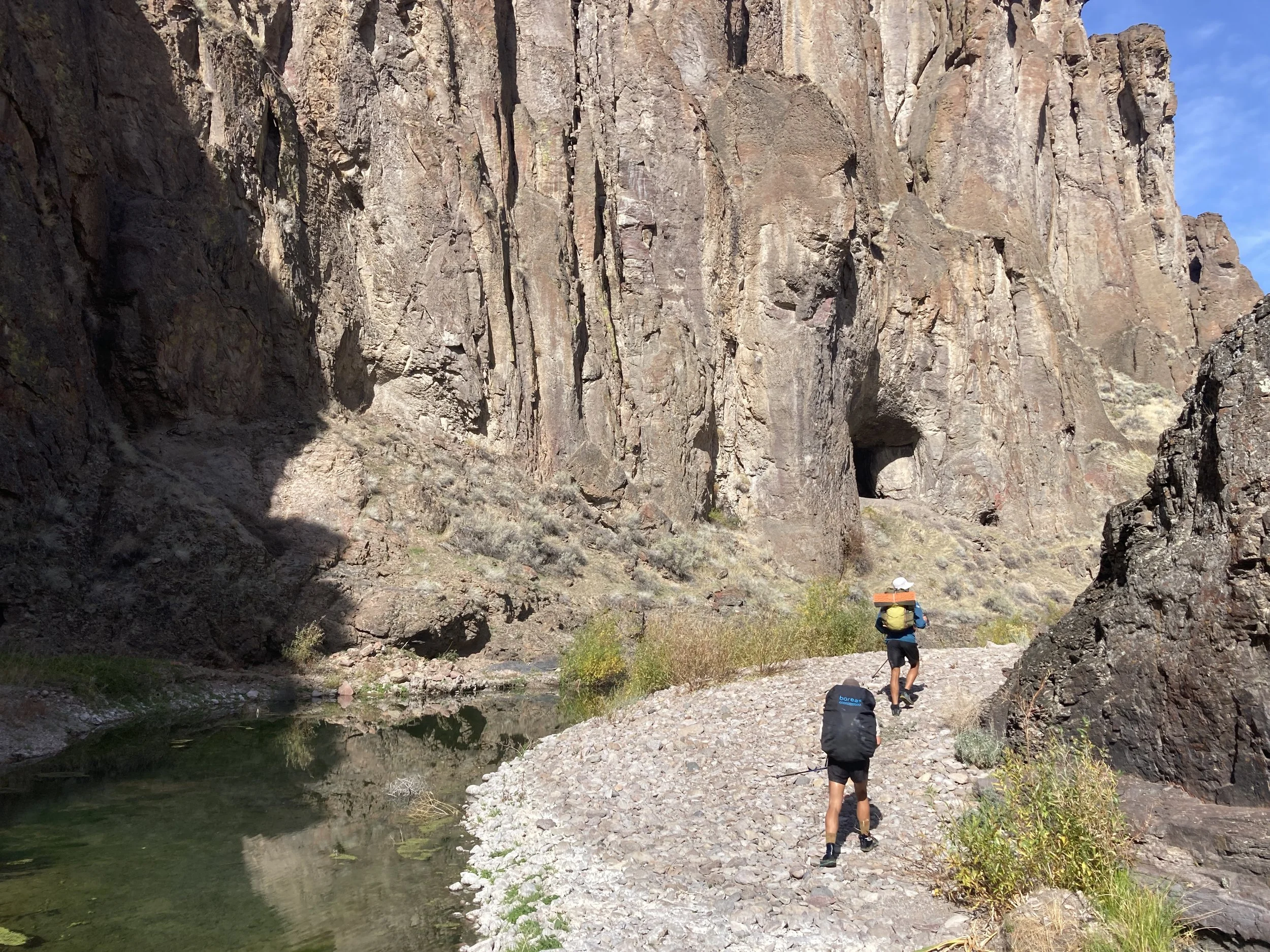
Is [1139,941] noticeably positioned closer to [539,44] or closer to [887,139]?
[539,44]

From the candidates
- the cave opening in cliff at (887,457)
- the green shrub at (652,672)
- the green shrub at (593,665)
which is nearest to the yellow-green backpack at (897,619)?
the green shrub at (652,672)

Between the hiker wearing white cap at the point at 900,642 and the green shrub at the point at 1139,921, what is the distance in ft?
16.9

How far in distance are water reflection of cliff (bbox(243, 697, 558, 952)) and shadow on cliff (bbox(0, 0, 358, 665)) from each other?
536 centimetres

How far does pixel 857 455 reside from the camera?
137 ft

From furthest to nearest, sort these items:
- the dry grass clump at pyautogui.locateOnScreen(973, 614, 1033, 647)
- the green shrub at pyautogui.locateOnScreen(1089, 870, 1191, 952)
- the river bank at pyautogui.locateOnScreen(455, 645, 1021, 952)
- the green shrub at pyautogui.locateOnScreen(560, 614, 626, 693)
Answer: the dry grass clump at pyautogui.locateOnScreen(973, 614, 1033, 647), the green shrub at pyautogui.locateOnScreen(560, 614, 626, 693), the river bank at pyautogui.locateOnScreen(455, 645, 1021, 952), the green shrub at pyautogui.locateOnScreen(1089, 870, 1191, 952)

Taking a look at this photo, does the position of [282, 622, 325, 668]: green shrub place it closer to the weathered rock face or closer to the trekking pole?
A: the trekking pole

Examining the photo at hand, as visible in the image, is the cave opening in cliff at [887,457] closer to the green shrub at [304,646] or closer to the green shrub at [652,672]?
the green shrub at [652,672]

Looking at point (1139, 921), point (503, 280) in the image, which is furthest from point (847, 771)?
point (503, 280)

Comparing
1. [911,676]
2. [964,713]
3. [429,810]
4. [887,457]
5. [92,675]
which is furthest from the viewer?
[887,457]

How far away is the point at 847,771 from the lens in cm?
712

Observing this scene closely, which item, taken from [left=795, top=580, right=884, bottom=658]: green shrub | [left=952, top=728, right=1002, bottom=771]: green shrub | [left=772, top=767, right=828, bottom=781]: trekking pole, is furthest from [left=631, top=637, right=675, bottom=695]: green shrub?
[left=952, top=728, right=1002, bottom=771]: green shrub

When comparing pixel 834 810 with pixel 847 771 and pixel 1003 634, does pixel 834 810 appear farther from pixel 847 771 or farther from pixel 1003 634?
pixel 1003 634

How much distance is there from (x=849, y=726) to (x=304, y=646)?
13113 millimetres

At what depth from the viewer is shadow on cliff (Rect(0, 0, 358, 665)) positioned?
17.3 metres
